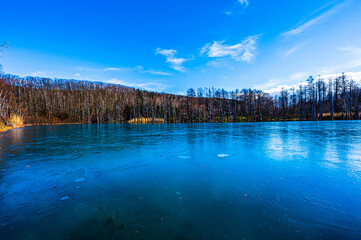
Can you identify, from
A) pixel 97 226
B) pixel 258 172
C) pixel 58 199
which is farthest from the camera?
pixel 258 172

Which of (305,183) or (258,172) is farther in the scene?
(258,172)

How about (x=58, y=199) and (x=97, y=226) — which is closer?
(x=97, y=226)

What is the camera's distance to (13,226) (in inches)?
116

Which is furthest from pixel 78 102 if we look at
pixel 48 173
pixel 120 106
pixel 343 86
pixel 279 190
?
pixel 343 86

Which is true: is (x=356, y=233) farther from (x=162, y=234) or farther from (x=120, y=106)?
(x=120, y=106)

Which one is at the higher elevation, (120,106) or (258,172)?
(120,106)

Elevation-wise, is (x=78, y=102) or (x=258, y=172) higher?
(x=78, y=102)

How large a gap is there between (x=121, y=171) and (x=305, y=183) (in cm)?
618

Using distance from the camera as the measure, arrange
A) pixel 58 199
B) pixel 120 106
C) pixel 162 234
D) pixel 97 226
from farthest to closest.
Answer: pixel 120 106, pixel 58 199, pixel 97 226, pixel 162 234

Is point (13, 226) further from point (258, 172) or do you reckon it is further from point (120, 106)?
point (120, 106)

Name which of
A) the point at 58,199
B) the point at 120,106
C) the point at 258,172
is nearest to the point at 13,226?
the point at 58,199

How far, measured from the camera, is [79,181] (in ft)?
17.1

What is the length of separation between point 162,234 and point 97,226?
1219 mm

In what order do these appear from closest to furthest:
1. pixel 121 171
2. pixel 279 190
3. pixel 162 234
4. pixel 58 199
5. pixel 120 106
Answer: pixel 162 234 < pixel 58 199 < pixel 279 190 < pixel 121 171 < pixel 120 106
